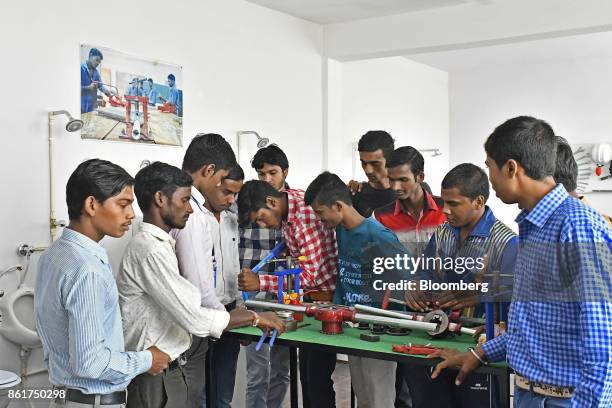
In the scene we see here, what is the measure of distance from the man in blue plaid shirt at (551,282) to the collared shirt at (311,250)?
1.39 meters

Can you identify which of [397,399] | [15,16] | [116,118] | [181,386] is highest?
[15,16]

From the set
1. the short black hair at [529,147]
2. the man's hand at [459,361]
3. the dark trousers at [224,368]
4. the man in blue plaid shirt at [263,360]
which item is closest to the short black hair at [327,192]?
the man in blue plaid shirt at [263,360]

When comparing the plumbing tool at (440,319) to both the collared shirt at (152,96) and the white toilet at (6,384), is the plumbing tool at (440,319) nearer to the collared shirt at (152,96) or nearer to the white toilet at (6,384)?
the white toilet at (6,384)

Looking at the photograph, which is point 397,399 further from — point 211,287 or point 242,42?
point 242,42

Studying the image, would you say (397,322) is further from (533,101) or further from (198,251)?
(533,101)

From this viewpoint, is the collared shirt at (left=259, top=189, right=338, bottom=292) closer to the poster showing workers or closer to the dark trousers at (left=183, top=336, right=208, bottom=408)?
the dark trousers at (left=183, top=336, right=208, bottom=408)

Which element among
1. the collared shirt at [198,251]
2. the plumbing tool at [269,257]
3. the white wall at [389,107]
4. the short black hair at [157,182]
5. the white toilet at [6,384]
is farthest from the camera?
the white wall at [389,107]

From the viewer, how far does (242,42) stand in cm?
507

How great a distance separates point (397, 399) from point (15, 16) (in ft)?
9.23

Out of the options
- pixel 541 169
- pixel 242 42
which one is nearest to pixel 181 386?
pixel 541 169

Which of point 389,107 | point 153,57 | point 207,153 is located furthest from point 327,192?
point 389,107

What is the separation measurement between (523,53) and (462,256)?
4856 mm

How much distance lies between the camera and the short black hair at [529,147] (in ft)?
5.70

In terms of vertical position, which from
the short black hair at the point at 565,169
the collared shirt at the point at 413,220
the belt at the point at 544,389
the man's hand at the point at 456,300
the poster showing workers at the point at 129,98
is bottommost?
the belt at the point at 544,389
